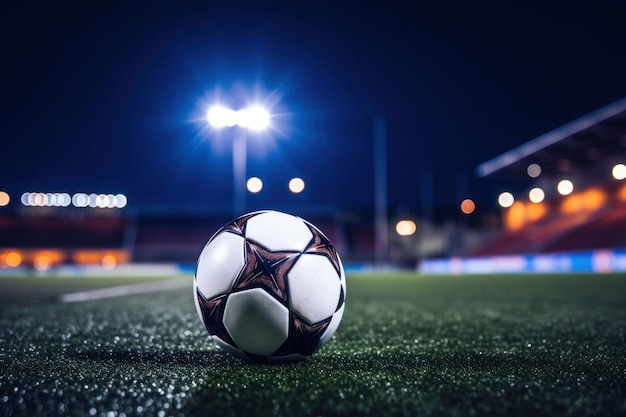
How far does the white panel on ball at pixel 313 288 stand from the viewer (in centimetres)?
250

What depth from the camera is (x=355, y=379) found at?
2.19 metres

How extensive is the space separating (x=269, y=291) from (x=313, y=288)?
0.21 m

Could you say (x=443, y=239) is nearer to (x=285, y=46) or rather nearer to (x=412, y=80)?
(x=412, y=80)

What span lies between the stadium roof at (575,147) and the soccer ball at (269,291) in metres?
27.2

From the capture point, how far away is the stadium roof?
90.5ft

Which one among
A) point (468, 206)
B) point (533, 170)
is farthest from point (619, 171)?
point (468, 206)

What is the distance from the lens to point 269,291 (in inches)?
97.5

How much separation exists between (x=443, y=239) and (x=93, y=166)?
4252 centimetres

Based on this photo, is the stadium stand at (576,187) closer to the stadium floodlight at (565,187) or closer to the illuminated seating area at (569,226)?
the illuminated seating area at (569,226)

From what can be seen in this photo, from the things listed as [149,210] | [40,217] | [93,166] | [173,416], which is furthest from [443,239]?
[173,416]

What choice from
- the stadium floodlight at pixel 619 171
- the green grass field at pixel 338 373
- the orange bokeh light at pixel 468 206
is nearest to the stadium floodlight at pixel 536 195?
the stadium floodlight at pixel 619 171

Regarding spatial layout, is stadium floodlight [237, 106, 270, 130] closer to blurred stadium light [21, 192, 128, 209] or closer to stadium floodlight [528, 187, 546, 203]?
stadium floodlight [528, 187, 546, 203]

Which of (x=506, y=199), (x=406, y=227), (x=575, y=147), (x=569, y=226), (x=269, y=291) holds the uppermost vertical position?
(x=575, y=147)

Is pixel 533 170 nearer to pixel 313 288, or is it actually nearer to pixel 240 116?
pixel 240 116
